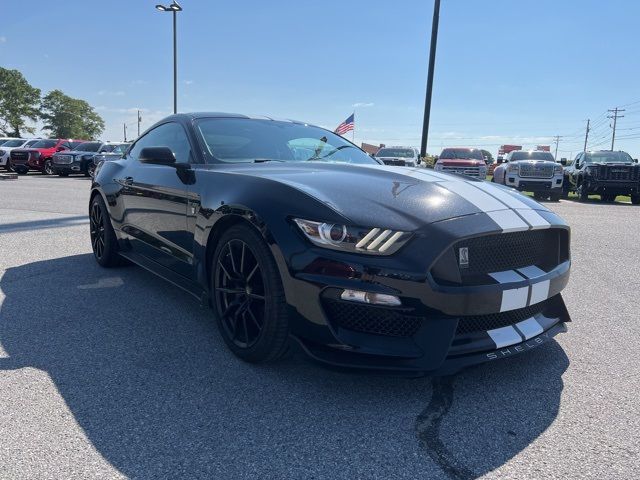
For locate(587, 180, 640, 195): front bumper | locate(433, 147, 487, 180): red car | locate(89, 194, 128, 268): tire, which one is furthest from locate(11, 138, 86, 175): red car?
locate(587, 180, 640, 195): front bumper

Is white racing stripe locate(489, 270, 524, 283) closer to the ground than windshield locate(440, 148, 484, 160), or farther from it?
closer to the ground

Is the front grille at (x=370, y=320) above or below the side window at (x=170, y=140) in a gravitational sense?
below

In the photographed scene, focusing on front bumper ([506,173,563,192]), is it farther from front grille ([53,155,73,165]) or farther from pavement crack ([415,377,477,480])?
A: front grille ([53,155,73,165])

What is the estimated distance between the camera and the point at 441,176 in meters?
3.04

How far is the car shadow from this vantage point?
1874mm

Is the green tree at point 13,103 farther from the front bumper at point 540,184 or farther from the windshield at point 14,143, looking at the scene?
the front bumper at point 540,184

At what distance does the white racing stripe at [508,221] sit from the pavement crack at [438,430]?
825 millimetres

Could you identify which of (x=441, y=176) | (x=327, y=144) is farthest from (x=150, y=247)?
(x=441, y=176)

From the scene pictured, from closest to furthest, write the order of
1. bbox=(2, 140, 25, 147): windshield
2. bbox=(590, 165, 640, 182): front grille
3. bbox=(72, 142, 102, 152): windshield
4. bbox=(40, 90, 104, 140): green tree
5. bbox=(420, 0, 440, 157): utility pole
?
bbox=(590, 165, 640, 182): front grille → bbox=(420, 0, 440, 157): utility pole → bbox=(72, 142, 102, 152): windshield → bbox=(2, 140, 25, 147): windshield → bbox=(40, 90, 104, 140): green tree

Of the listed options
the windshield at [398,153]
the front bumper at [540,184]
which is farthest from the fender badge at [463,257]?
the windshield at [398,153]

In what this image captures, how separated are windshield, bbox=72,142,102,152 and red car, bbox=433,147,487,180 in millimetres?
15198

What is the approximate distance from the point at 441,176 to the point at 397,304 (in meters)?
1.20

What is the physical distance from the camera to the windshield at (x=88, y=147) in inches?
876

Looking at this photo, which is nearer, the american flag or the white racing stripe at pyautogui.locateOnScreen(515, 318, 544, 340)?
the white racing stripe at pyautogui.locateOnScreen(515, 318, 544, 340)
